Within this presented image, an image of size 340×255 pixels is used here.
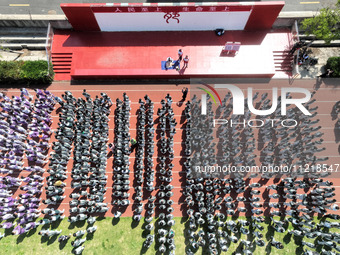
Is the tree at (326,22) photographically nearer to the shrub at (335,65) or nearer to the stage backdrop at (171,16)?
the shrub at (335,65)

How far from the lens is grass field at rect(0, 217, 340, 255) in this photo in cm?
1370

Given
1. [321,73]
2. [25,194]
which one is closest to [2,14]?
[25,194]

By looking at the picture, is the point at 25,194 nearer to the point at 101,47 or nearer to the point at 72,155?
the point at 72,155

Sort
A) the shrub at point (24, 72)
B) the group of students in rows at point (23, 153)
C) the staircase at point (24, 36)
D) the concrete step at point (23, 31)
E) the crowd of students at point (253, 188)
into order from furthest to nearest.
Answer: the concrete step at point (23, 31) < the staircase at point (24, 36) < the shrub at point (24, 72) < the group of students in rows at point (23, 153) < the crowd of students at point (253, 188)

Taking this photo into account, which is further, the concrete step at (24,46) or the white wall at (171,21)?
the concrete step at (24,46)

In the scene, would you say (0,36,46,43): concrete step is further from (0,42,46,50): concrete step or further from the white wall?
the white wall

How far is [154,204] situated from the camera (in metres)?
14.8

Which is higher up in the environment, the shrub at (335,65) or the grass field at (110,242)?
the shrub at (335,65)

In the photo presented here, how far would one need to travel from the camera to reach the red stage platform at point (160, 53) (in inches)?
710

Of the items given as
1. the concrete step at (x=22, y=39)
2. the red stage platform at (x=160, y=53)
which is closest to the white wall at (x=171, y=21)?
the red stage platform at (x=160, y=53)

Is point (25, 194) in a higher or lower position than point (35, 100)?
lower

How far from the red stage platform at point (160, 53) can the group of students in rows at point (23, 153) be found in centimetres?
372

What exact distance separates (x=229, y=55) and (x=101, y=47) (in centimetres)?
1175

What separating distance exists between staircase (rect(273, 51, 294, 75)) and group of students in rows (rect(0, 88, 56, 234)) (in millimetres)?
19724
